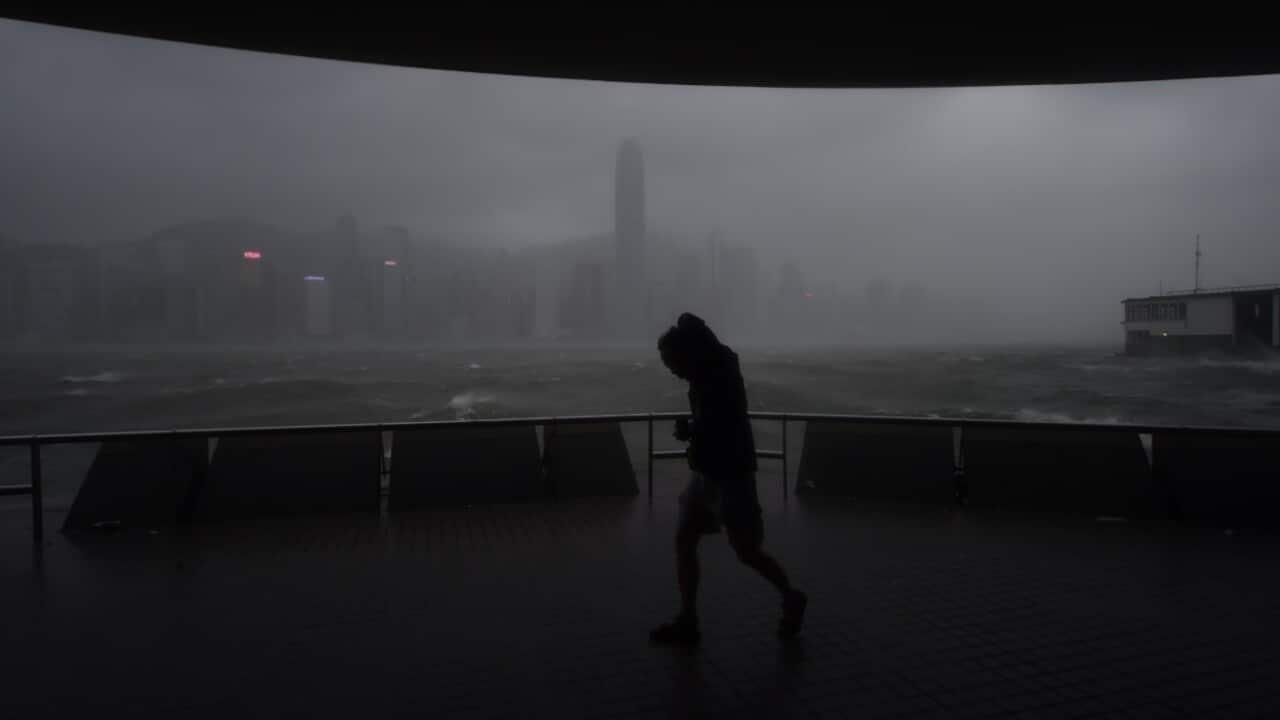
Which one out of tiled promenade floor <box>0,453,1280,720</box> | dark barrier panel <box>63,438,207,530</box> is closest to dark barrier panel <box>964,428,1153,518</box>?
tiled promenade floor <box>0,453,1280,720</box>

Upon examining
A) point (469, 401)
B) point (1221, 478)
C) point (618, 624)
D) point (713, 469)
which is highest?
point (713, 469)

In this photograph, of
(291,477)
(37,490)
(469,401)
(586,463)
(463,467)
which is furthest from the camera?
(469,401)

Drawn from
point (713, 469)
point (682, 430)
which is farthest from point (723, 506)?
point (682, 430)

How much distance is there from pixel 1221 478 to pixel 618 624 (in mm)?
6289

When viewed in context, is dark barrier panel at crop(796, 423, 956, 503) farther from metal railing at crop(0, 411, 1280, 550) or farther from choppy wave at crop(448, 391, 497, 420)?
choppy wave at crop(448, 391, 497, 420)

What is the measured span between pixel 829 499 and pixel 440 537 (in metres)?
4.22

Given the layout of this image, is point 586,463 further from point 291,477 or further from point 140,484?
point 140,484

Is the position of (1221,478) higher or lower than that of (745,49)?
lower

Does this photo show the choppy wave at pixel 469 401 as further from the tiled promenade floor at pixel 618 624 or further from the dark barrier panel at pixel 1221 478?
the dark barrier panel at pixel 1221 478

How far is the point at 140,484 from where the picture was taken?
21.1 feet

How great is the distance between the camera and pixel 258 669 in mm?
3553

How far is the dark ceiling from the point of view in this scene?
219 inches

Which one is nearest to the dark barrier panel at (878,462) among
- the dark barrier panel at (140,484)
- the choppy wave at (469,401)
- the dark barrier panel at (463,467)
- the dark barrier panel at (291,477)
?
the dark barrier panel at (463,467)

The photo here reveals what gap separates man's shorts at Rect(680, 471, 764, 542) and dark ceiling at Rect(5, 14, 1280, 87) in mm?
3989
